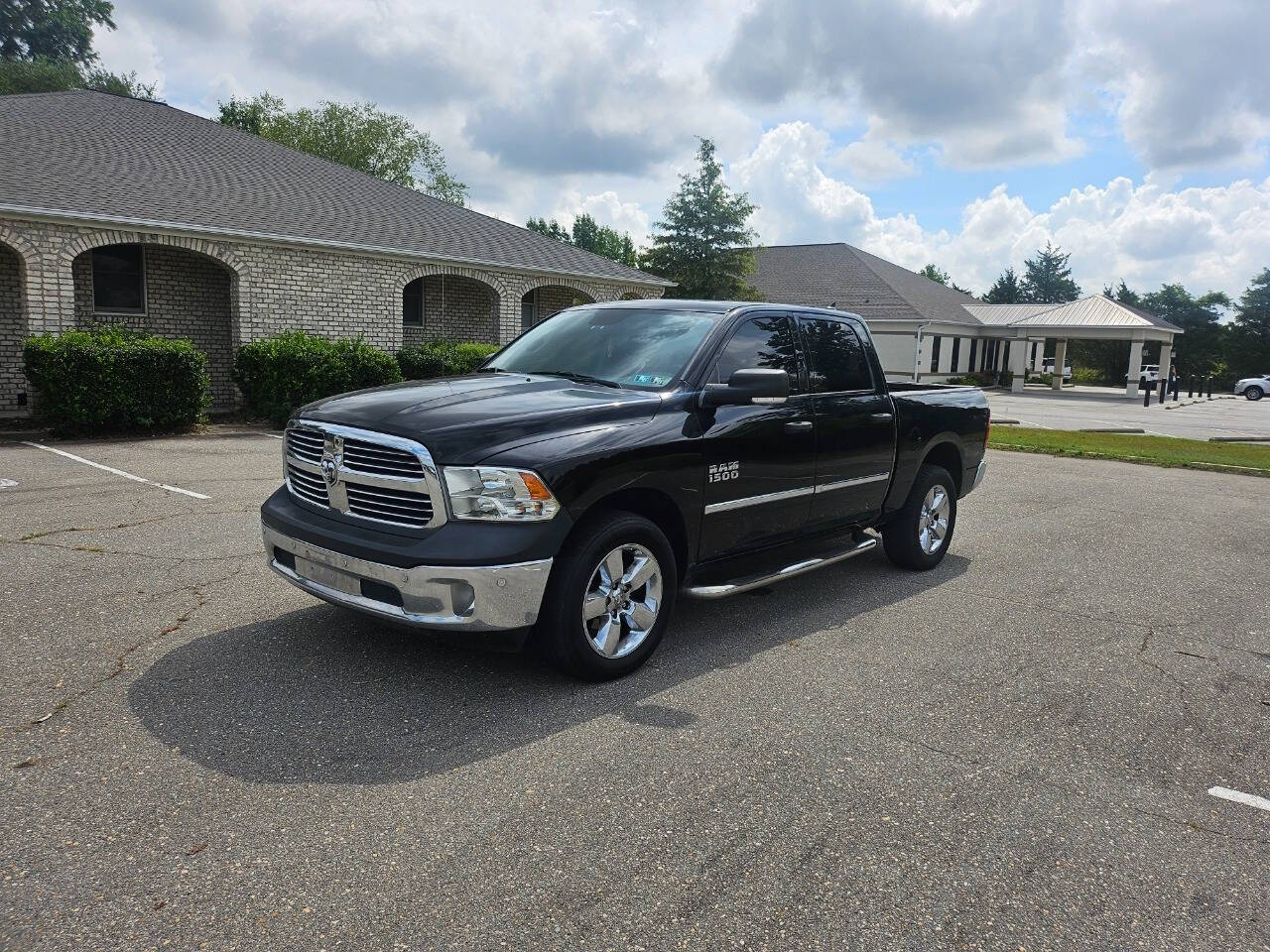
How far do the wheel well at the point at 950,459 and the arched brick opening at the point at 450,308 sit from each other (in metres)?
16.0

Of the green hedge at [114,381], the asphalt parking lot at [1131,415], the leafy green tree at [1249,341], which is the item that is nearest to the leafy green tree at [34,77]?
the green hedge at [114,381]

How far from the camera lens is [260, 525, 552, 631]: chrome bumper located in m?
4.00

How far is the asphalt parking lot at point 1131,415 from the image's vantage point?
24.9 m

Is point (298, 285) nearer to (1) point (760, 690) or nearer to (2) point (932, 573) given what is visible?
(2) point (932, 573)

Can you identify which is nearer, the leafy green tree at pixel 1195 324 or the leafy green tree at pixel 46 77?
the leafy green tree at pixel 46 77

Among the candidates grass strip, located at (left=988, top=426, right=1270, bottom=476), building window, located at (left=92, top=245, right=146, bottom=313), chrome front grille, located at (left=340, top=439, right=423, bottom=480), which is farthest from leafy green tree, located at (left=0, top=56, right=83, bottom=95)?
chrome front grille, located at (left=340, top=439, right=423, bottom=480)

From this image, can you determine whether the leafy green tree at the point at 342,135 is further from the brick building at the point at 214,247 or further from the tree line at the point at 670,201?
the brick building at the point at 214,247

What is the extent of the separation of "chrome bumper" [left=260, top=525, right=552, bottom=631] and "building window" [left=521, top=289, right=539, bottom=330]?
21791mm

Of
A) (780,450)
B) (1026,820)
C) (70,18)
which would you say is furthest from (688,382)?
(70,18)

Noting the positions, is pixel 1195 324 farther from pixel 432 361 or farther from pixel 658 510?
pixel 658 510

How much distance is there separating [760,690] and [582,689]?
34.9 inches

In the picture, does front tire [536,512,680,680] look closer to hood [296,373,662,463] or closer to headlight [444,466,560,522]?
headlight [444,466,560,522]

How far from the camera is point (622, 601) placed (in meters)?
4.59

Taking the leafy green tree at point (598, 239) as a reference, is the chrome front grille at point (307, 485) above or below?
below
